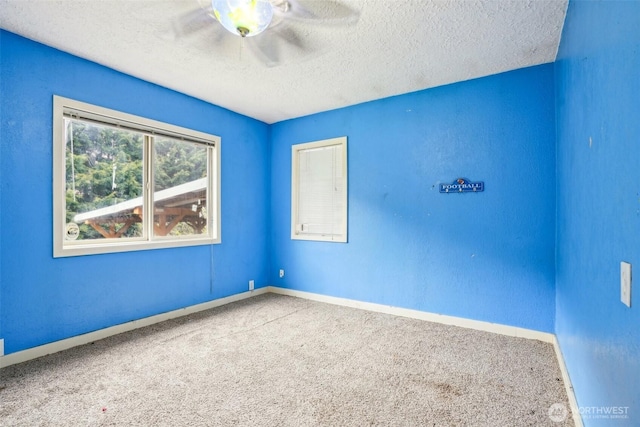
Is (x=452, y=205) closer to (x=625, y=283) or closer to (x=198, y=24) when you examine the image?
(x=625, y=283)

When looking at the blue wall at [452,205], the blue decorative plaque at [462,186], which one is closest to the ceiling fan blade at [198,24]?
the blue wall at [452,205]

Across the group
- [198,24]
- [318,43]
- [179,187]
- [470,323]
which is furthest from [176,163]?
[470,323]

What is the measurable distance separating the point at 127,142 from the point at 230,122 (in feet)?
4.27

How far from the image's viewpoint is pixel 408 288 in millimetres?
3459

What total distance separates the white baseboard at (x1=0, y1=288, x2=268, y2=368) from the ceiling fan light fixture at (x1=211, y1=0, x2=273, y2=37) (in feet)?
9.09

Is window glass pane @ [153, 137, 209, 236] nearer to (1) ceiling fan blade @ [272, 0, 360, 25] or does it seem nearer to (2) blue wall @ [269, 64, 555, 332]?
(2) blue wall @ [269, 64, 555, 332]

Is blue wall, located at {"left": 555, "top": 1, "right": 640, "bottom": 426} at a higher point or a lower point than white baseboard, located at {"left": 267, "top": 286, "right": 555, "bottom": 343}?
higher

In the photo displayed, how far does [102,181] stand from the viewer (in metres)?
2.94

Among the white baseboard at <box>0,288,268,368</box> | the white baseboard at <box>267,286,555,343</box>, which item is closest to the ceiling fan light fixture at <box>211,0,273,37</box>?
the white baseboard at <box>0,288,268,368</box>

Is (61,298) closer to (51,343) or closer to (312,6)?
(51,343)

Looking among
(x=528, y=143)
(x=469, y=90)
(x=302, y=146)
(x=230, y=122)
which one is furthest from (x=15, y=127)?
(x=528, y=143)

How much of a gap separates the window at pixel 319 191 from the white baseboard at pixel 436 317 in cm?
77

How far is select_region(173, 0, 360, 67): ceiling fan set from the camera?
73.4 inches

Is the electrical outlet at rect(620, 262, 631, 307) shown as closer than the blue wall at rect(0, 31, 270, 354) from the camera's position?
Yes
